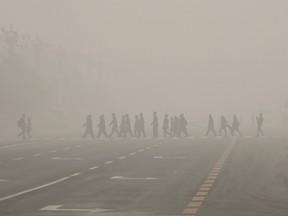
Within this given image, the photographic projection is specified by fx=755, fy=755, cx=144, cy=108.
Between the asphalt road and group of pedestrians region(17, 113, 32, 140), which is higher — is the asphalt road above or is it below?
below

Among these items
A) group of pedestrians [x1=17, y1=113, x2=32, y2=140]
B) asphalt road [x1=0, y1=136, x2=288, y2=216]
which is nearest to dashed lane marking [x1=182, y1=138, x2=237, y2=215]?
asphalt road [x1=0, y1=136, x2=288, y2=216]

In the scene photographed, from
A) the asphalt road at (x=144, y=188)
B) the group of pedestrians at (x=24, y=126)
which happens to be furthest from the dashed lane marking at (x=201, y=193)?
the group of pedestrians at (x=24, y=126)

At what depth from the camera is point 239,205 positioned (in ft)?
41.5

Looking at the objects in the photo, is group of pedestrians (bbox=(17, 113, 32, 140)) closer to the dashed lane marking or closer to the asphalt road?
the asphalt road

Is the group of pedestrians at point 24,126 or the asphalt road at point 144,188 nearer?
the asphalt road at point 144,188

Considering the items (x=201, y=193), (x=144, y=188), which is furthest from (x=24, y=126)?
(x=201, y=193)

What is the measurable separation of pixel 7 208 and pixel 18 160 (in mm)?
15196

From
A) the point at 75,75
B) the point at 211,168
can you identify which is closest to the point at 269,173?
the point at 211,168

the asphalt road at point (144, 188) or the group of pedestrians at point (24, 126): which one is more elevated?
the group of pedestrians at point (24, 126)

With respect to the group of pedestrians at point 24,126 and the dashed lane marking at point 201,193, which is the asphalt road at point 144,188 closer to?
the dashed lane marking at point 201,193

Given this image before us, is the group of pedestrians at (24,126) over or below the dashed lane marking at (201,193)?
over

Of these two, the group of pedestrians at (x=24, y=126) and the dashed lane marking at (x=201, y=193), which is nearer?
the dashed lane marking at (x=201, y=193)

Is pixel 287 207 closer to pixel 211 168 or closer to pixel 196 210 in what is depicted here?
pixel 196 210

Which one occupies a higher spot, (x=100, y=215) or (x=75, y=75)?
(x=75, y=75)
